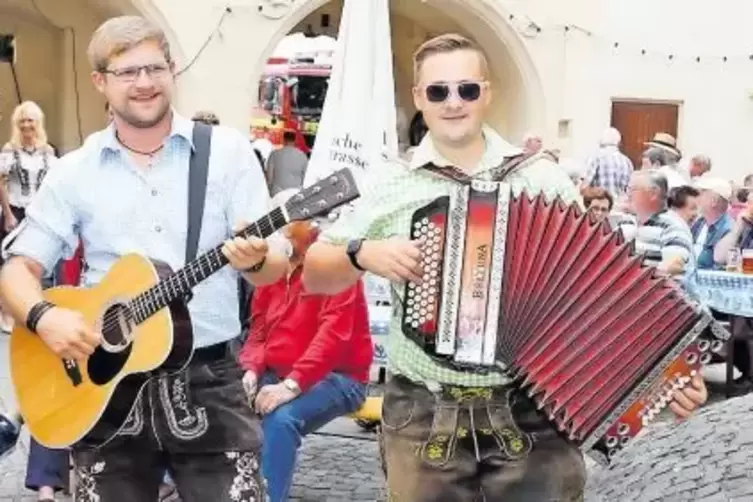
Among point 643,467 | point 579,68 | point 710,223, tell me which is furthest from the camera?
point 579,68

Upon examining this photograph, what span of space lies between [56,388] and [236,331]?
47 cm

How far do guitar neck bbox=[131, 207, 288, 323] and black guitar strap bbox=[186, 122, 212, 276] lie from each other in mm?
93

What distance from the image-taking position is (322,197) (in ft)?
10.4

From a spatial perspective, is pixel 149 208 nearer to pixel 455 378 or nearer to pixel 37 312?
pixel 37 312

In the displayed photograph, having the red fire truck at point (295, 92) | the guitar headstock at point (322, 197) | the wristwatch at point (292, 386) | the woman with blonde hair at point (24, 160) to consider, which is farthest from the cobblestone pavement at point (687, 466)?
the red fire truck at point (295, 92)

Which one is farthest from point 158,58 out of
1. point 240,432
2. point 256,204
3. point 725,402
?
point 725,402

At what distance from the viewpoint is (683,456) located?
19.3ft

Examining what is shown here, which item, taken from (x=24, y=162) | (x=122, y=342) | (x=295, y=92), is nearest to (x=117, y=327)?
(x=122, y=342)

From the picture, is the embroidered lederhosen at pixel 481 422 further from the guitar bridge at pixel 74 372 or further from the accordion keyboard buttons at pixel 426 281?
the guitar bridge at pixel 74 372

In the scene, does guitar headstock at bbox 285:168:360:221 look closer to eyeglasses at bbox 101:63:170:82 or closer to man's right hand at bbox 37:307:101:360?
eyeglasses at bbox 101:63:170:82

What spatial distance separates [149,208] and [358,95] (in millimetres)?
4076

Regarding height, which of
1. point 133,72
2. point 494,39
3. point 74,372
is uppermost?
point 494,39

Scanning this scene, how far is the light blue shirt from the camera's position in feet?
A: 10.8

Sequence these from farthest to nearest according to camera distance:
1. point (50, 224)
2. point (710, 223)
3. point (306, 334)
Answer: point (710, 223) → point (306, 334) → point (50, 224)
